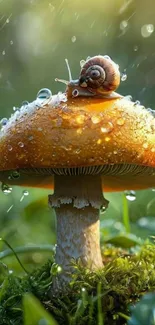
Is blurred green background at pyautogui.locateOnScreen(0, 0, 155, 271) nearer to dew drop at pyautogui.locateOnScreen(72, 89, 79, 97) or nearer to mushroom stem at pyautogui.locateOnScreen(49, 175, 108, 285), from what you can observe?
mushroom stem at pyautogui.locateOnScreen(49, 175, 108, 285)

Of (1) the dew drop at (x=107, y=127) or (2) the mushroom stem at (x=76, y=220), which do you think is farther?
(2) the mushroom stem at (x=76, y=220)

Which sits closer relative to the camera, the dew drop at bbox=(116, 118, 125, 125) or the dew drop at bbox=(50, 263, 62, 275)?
the dew drop at bbox=(116, 118, 125, 125)

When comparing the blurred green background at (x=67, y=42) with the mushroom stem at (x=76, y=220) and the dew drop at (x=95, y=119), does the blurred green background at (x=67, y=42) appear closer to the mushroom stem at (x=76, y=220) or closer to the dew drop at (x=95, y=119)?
the mushroom stem at (x=76, y=220)

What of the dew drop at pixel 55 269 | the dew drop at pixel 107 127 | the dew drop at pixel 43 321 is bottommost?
the dew drop at pixel 43 321

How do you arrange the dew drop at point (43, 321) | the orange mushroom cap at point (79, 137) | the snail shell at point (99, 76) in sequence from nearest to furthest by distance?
the dew drop at point (43, 321) → the orange mushroom cap at point (79, 137) → the snail shell at point (99, 76)

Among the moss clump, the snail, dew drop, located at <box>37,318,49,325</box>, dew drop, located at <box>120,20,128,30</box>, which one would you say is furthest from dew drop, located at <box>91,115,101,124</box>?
dew drop, located at <box>120,20,128,30</box>

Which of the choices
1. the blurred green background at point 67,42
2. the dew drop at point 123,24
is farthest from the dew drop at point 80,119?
the dew drop at point 123,24

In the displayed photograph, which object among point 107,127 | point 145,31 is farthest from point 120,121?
point 145,31

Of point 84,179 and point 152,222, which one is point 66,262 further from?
point 152,222
